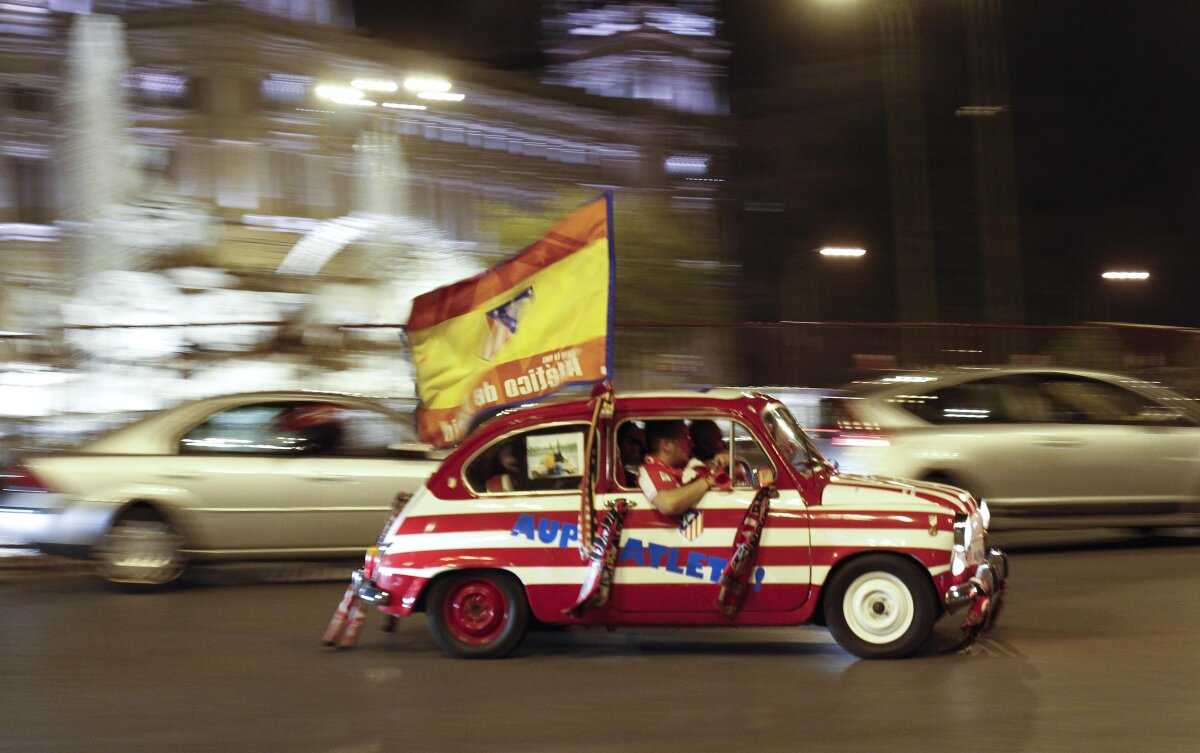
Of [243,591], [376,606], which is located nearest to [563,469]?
[376,606]

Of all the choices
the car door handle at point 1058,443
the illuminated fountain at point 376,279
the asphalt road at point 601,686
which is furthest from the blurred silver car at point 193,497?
the car door handle at point 1058,443

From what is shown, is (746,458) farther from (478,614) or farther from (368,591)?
(368,591)

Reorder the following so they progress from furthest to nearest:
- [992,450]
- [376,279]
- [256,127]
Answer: [256,127] → [376,279] → [992,450]

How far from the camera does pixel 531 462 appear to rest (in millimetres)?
8102

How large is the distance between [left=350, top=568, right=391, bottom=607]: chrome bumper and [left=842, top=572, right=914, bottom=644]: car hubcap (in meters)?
2.59

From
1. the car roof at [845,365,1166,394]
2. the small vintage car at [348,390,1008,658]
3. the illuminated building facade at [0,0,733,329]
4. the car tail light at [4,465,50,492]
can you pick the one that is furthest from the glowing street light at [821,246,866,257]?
the small vintage car at [348,390,1008,658]

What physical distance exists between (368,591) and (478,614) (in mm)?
644

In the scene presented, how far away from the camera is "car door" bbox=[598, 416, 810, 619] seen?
7707mm

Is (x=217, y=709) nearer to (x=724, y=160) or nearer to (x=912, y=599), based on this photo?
(x=912, y=599)

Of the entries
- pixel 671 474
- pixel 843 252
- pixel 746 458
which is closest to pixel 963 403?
pixel 746 458

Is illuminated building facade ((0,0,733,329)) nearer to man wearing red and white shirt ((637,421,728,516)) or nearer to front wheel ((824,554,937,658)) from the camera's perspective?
man wearing red and white shirt ((637,421,728,516))

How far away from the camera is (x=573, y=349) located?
8078 mm

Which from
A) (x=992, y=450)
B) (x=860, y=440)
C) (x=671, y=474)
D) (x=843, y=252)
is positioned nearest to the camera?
(x=671, y=474)

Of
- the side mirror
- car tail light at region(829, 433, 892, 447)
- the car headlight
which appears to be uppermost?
car tail light at region(829, 433, 892, 447)
